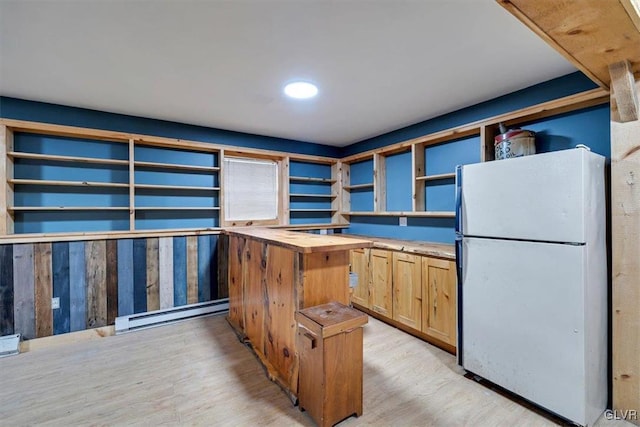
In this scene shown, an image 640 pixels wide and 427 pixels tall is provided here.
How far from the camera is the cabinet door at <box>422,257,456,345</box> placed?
2.47m

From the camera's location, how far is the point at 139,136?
3186mm

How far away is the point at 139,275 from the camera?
3150mm

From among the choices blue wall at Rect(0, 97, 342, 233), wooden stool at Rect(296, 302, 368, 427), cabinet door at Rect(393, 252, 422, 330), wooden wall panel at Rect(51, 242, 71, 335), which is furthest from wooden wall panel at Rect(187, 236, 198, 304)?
cabinet door at Rect(393, 252, 422, 330)

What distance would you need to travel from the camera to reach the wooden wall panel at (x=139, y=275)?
10.3 ft

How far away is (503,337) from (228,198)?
11.0 feet

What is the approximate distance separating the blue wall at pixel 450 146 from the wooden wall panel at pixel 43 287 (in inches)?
146

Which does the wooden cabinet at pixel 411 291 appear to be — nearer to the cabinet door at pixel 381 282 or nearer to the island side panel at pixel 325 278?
the cabinet door at pixel 381 282

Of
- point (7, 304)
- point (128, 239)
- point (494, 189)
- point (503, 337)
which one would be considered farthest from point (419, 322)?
point (7, 304)

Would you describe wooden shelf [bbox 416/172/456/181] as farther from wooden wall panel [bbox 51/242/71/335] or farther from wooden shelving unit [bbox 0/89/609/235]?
Result: wooden wall panel [bbox 51/242/71/335]

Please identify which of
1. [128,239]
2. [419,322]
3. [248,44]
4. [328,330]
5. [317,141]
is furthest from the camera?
[317,141]

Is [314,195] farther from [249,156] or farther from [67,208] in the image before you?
[67,208]

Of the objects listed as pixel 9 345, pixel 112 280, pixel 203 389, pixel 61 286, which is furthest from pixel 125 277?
pixel 203 389

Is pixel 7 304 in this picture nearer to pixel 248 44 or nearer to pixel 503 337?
pixel 248 44

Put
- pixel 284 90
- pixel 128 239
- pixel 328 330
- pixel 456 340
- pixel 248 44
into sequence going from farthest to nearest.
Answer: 1. pixel 128 239
2. pixel 284 90
3. pixel 456 340
4. pixel 248 44
5. pixel 328 330
